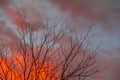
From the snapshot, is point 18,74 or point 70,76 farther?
point 18,74

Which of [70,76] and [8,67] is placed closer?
[70,76]

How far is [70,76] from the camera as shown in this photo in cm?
1215

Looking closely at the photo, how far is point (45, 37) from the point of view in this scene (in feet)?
42.3

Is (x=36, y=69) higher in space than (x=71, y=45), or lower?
lower

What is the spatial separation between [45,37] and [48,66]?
1571 millimetres

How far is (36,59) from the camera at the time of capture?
12820mm

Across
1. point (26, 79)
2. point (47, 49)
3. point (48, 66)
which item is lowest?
point (26, 79)

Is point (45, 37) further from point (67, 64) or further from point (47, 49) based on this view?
point (67, 64)

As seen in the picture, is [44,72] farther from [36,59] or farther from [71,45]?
[71,45]

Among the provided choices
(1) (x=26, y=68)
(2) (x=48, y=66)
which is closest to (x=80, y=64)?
(2) (x=48, y=66)

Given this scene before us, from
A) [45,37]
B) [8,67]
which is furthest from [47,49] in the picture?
[8,67]

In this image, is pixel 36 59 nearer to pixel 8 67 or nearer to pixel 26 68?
pixel 26 68

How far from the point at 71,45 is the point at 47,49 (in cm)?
132

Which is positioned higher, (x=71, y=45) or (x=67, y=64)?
(x=71, y=45)
